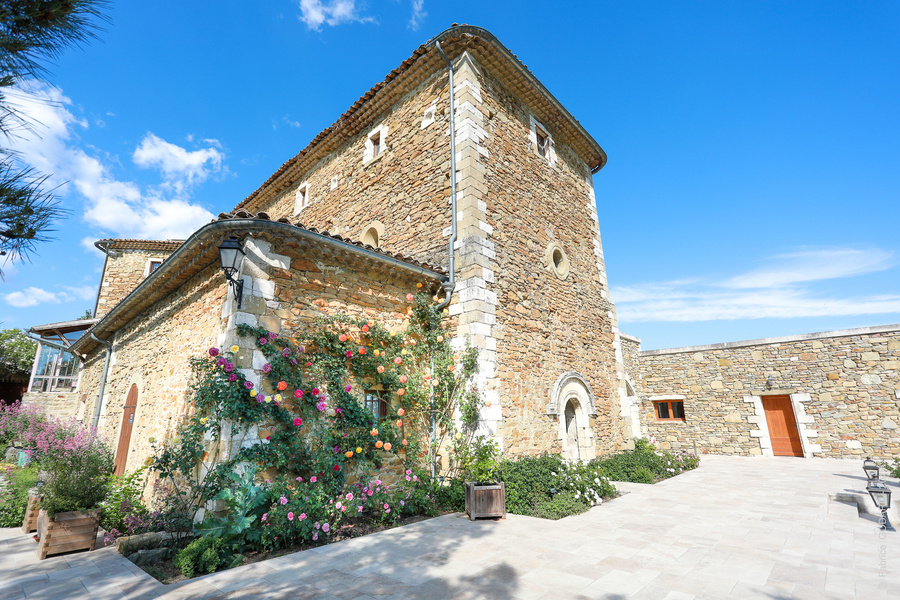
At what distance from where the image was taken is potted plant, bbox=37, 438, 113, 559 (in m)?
4.23

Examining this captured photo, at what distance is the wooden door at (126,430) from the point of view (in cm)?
736

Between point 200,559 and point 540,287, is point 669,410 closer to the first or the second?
point 540,287

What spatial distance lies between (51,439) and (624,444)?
1081 cm

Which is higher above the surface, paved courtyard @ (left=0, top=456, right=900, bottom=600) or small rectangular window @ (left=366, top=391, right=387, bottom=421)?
small rectangular window @ (left=366, top=391, right=387, bottom=421)

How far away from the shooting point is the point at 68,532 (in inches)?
168

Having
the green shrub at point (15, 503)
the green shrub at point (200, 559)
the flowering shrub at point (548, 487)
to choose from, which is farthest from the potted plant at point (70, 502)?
the flowering shrub at point (548, 487)

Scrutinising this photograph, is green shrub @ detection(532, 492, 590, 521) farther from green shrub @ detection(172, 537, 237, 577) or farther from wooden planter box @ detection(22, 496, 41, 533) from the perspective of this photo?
wooden planter box @ detection(22, 496, 41, 533)

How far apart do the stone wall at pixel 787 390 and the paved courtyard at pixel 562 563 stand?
848cm

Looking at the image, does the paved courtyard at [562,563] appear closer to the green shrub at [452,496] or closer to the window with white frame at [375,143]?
the green shrub at [452,496]

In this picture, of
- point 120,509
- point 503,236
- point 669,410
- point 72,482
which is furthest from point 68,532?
point 669,410

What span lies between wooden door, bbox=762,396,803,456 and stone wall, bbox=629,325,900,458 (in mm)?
196

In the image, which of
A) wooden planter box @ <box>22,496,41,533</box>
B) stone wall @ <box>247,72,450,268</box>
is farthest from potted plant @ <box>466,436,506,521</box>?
wooden planter box @ <box>22,496,41,533</box>

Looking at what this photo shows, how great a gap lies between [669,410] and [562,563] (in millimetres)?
13712

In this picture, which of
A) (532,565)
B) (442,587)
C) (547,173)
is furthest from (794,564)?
(547,173)
